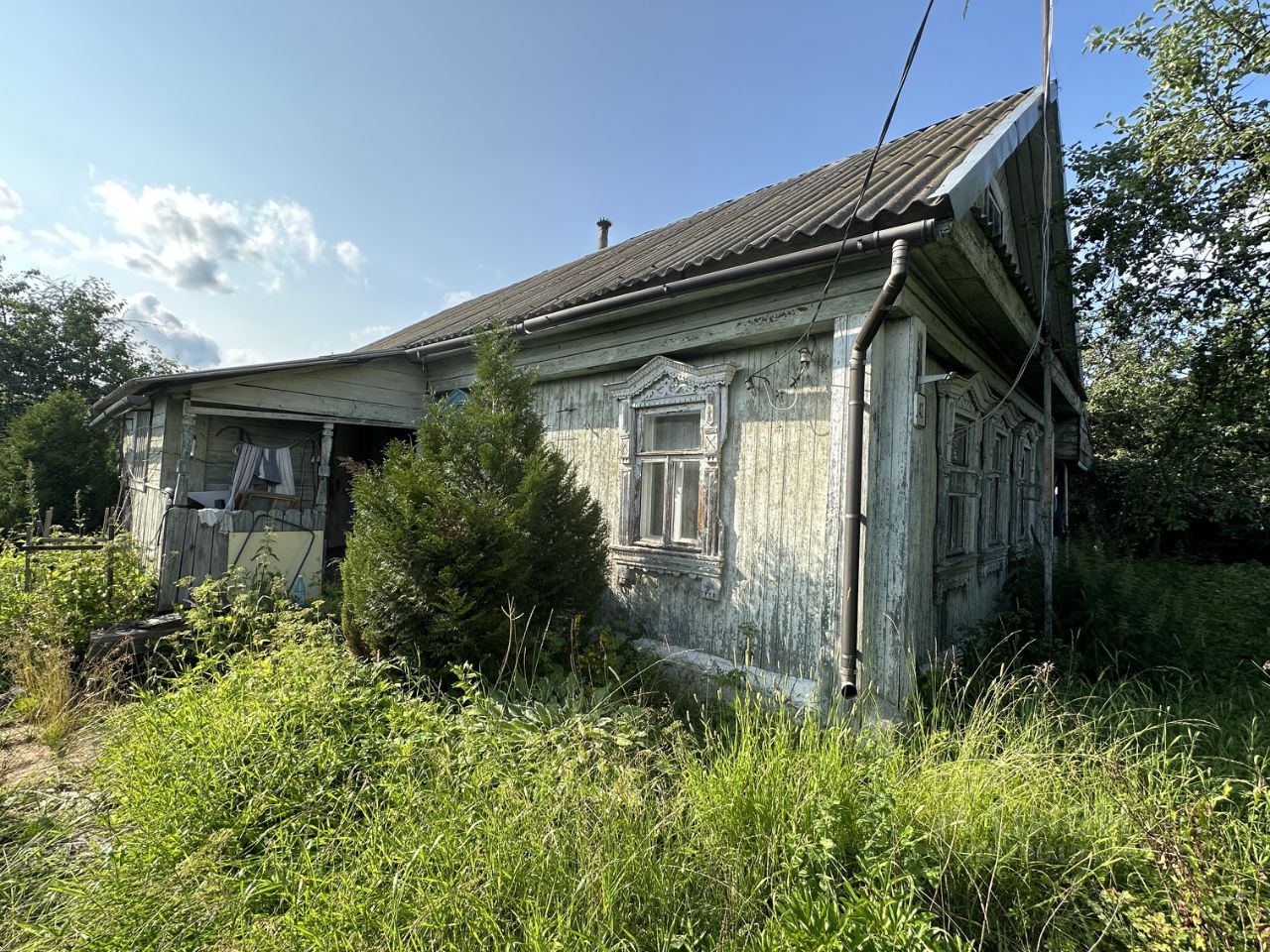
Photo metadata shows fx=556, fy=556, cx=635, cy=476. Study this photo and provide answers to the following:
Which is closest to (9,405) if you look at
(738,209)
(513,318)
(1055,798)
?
(513,318)

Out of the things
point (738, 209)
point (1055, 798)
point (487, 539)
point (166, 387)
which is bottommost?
point (1055, 798)

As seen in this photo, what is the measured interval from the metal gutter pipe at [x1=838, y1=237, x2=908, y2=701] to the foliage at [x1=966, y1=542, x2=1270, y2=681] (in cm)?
134

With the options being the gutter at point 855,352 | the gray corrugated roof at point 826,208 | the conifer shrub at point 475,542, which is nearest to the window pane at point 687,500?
the conifer shrub at point 475,542

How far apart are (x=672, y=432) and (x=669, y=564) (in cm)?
120

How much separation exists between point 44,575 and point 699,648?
6701 millimetres

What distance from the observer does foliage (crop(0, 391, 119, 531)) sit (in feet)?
35.3

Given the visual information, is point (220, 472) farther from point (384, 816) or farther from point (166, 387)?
point (384, 816)

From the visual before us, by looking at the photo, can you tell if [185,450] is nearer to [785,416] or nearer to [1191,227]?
[785,416]

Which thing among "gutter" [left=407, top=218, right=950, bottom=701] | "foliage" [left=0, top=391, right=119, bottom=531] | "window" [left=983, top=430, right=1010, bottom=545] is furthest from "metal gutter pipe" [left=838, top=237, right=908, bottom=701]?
"foliage" [left=0, top=391, right=119, bottom=531]

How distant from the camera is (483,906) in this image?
190cm

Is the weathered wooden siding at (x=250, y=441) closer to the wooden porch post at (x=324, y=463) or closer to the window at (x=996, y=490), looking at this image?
the wooden porch post at (x=324, y=463)

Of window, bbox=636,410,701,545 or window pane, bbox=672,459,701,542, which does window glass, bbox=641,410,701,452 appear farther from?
window pane, bbox=672,459,701,542

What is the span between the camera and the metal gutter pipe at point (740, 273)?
3348mm

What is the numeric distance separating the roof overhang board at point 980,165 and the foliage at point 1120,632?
317cm
